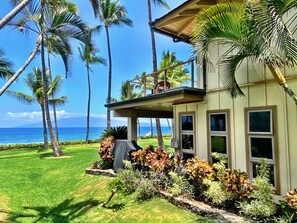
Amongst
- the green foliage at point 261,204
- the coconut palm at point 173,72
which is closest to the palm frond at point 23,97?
the coconut palm at point 173,72

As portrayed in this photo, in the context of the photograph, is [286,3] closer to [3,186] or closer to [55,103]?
[3,186]

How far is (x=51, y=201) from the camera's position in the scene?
27.9ft

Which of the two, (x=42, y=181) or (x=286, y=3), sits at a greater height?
(x=286, y=3)

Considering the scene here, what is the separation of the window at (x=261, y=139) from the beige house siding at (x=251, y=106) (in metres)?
0.12

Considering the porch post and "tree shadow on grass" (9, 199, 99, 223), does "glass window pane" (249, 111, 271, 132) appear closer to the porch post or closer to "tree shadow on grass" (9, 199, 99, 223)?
"tree shadow on grass" (9, 199, 99, 223)

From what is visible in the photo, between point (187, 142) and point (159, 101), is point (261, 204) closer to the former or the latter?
point (187, 142)

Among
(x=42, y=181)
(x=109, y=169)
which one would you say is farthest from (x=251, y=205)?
(x=42, y=181)

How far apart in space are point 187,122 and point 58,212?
5131mm

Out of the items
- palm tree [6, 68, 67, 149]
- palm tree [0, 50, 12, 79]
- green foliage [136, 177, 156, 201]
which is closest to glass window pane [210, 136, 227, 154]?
green foliage [136, 177, 156, 201]

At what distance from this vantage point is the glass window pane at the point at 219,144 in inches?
284

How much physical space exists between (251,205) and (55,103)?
24454 mm

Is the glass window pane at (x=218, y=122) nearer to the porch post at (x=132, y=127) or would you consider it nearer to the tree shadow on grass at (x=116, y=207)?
the tree shadow on grass at (x=116, y=207)

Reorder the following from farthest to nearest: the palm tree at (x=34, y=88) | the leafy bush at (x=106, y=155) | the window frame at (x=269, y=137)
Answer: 1. the palm tree at (x=34, y=88)
2. the leafy bush at (x=106, y=155)
3. the window frame at (x=269, y=137)

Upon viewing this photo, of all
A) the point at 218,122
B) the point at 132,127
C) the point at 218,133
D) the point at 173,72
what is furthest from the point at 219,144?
the point at 173,72
